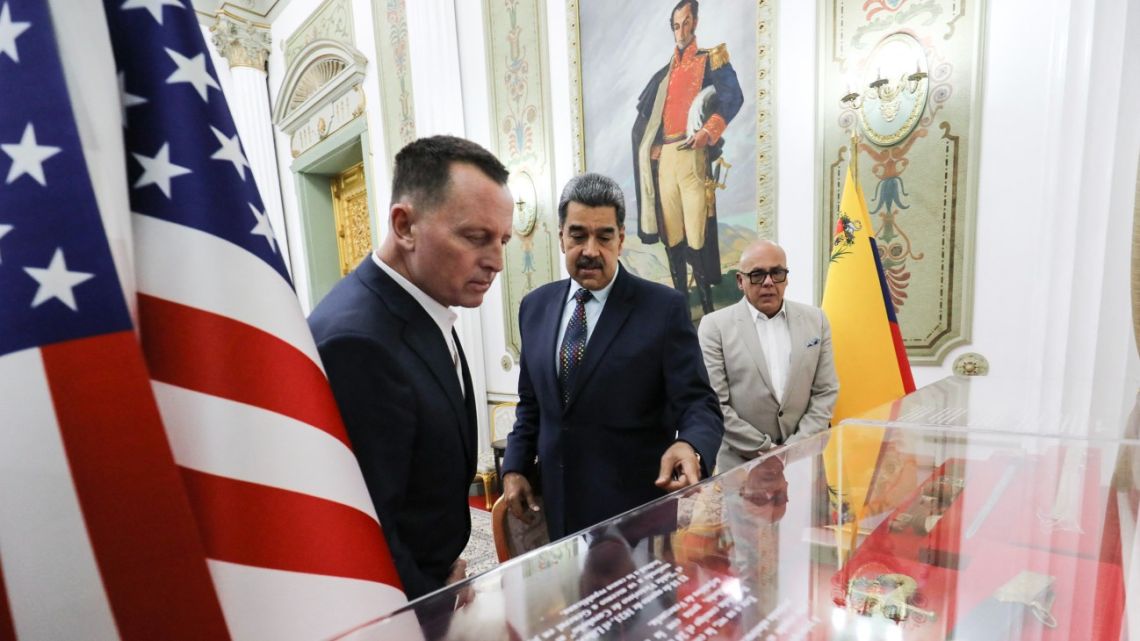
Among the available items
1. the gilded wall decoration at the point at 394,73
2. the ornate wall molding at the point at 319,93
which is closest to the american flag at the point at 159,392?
the gilded wall decoration at the point at 394,73

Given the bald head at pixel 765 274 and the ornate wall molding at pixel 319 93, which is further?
the ornate wall molding at pixel 319 93

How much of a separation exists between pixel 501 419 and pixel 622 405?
3683mm

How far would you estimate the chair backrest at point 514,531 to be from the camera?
151 centimetres

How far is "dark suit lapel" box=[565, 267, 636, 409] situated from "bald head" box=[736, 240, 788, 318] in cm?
90

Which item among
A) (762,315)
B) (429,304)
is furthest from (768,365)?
(429,304)

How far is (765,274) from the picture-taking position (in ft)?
7.65

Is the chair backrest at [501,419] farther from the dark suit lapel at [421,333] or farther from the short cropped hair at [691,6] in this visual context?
the dark suit lapel at [421,333]

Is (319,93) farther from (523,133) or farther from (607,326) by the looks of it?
(607,326)

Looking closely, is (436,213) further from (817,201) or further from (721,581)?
(817,201)

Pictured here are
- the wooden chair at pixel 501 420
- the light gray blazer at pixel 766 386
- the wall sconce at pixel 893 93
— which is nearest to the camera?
the light gray blazer at pixel 766 386

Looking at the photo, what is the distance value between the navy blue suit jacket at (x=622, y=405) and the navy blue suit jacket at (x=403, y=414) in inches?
19.8

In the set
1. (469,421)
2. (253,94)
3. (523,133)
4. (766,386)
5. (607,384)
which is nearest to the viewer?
(469,421)

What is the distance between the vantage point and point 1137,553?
66 cm

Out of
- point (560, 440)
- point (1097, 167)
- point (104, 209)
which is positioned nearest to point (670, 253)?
point (1097, 167)
